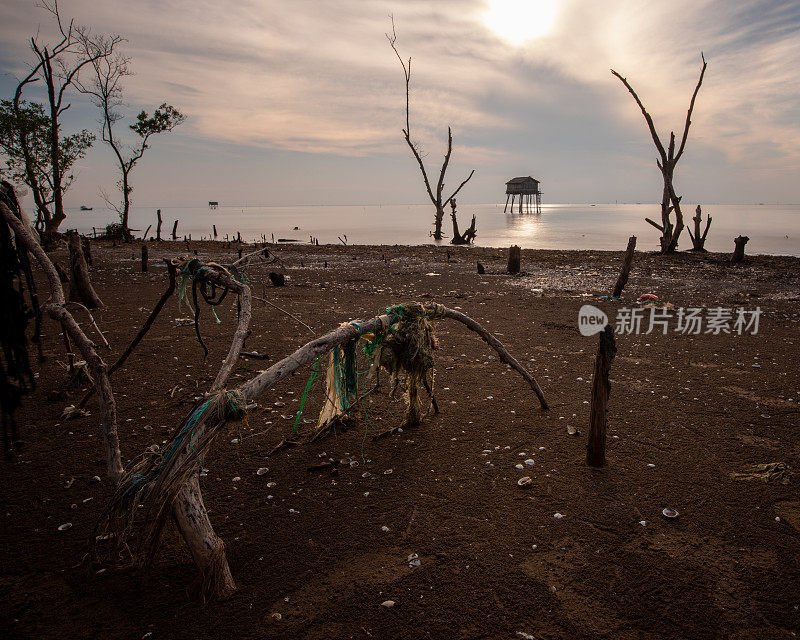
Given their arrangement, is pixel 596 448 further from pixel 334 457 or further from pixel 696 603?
pixel 334 457

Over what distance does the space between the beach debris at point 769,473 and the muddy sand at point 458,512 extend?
0.09 meters

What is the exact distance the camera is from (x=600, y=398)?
424 cm

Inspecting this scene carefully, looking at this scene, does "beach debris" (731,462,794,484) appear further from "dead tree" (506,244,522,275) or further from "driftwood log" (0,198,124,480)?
"dead tree" (506,244,522,275)

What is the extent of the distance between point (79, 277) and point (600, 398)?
12005 millimetres

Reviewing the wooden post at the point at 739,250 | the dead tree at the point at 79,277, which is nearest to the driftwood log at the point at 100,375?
the dead tree at the point at 79,277

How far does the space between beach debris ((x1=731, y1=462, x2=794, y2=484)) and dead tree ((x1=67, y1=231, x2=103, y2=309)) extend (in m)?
12.8

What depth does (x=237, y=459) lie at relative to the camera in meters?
4.63

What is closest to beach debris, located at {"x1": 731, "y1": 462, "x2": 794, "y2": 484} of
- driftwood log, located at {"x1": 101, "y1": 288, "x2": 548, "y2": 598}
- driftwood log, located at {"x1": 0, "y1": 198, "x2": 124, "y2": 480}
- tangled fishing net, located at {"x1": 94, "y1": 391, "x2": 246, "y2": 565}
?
driftwood log, located at {"x1": 101, "y1": 288, "x2": 548, "y2": 598}

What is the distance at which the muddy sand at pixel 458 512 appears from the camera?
2.83 metres

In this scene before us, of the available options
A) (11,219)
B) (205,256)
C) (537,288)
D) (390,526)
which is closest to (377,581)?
(390,526)

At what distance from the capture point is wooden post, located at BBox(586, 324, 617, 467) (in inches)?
160

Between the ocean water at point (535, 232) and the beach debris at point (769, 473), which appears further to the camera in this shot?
the ocean water at point (535, 232)

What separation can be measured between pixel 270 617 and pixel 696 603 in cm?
278

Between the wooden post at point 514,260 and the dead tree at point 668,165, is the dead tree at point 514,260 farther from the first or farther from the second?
the dead tree at point 668,165
